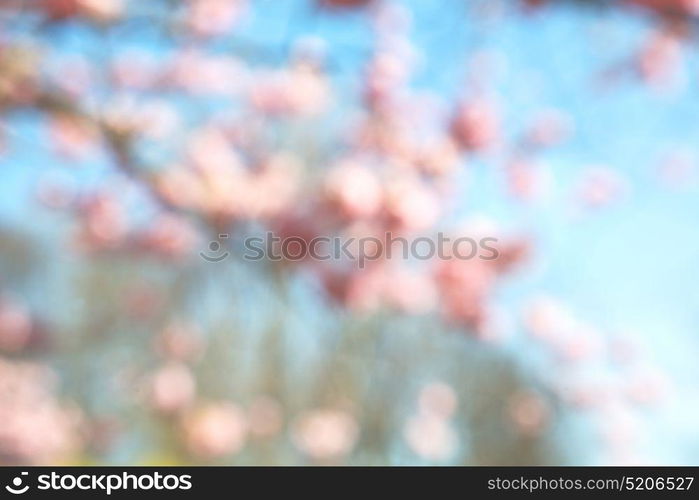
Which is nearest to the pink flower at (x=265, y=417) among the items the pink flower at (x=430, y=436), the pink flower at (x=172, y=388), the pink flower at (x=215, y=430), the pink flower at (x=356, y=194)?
the pink flower at (x=215, y=430)

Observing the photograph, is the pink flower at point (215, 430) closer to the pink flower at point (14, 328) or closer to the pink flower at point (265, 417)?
the pink flower at point (265, 417)

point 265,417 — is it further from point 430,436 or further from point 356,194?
point 356,194

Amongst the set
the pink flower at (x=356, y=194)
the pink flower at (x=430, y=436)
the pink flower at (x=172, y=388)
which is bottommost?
the pink flower at (x=356, y=194)

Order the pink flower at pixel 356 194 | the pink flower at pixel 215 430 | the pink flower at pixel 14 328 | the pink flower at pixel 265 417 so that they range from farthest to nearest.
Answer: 1. the pink flower at pixel 265 417
2. the pink flower at pixel 215 430
3. the pink flower at pixel 14 328
4. the pink flower at pixel 356 194

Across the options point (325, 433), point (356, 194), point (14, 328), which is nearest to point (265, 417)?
point (325, 433)

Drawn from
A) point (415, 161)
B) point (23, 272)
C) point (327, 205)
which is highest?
point (23, 272)

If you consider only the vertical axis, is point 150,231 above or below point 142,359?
below

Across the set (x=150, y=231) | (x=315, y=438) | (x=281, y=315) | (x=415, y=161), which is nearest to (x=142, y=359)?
(x=315, y=438)

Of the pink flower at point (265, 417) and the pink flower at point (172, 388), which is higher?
the pink flower at point (172, 388)

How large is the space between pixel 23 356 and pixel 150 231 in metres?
0.92

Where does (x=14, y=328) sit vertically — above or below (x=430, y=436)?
above

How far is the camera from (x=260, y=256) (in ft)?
3.95
